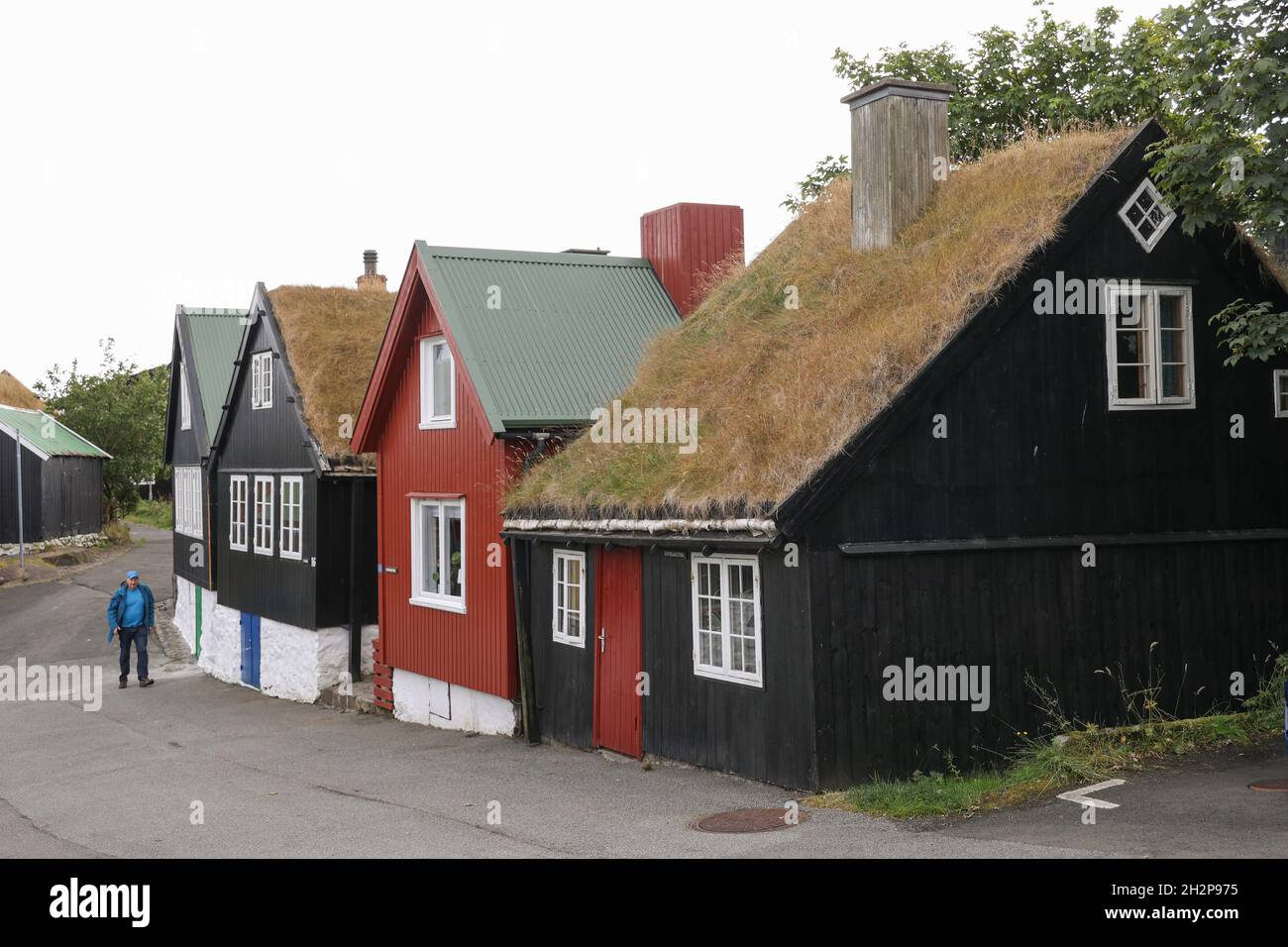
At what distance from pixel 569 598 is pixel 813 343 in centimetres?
434

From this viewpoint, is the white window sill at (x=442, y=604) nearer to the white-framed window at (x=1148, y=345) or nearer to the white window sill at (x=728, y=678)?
the white window sill at (x=728, y=678)

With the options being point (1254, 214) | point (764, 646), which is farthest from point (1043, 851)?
point (1254, 214)

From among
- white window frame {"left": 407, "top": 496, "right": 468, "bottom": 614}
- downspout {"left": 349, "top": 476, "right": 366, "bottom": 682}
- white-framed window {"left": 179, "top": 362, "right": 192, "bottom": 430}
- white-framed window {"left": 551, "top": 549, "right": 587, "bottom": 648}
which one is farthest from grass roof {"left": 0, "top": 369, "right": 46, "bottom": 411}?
white-framed window {"left": 551, "top": 549, "right": 587, "bottom": 648}

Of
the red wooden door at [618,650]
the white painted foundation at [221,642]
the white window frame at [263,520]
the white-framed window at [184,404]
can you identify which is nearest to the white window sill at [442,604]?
the red wooden door at [618,650]

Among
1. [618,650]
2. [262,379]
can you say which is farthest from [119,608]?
[618,650]

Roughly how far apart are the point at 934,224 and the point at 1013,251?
2262mm

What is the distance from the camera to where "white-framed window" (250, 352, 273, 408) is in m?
25.2

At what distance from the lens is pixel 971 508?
11859 millimetres

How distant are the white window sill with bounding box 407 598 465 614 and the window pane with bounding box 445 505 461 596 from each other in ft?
0.65

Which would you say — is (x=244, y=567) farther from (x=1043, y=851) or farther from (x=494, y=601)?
(x=1043, y=851)

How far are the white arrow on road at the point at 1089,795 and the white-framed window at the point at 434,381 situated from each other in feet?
34.8

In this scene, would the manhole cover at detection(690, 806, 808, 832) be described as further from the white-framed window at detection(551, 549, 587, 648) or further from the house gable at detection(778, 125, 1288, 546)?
the white-framed window at detection(551, 549, 587, 648)

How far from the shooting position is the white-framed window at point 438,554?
18172 mm

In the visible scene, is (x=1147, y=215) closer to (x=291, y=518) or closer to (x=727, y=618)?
(x=727, y=618)
